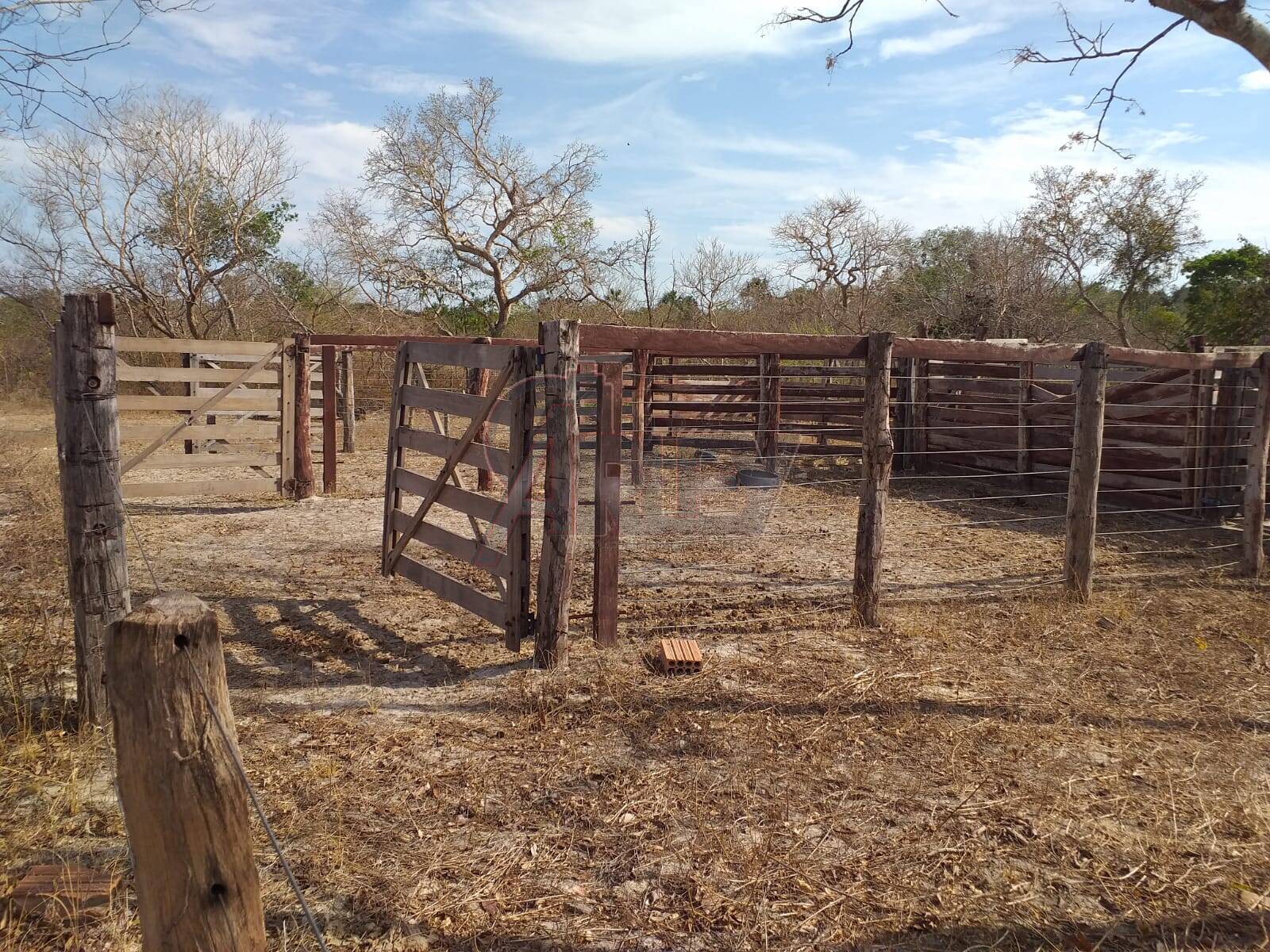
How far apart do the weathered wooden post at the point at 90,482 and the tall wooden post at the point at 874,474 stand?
432 cm

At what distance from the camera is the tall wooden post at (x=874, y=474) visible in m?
5.52

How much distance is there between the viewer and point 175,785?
1.70 meters

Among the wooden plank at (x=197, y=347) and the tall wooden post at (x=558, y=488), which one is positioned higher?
the wooden plank at (x=197, y=347)

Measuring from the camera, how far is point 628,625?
566 cm

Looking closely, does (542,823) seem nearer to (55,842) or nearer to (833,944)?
(833,944)

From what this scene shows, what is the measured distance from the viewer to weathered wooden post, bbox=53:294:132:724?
3775 mm

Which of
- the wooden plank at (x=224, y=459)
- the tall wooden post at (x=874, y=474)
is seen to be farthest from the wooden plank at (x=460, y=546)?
the wooden plank at (x=224, y=459)

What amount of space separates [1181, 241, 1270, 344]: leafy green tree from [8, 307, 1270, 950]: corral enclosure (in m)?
9.13

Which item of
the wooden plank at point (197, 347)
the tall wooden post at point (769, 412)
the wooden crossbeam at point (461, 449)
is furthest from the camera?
the tall wooden post at point (769, 412)

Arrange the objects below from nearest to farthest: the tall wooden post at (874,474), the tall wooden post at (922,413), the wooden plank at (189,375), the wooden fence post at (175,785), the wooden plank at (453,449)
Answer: the wooden fence post at (175,785)
the wooden plank at (453,449)
the tall wooden post at (874,474)
the wooden plank at (189,375)
the tall wooden post at (922,413)

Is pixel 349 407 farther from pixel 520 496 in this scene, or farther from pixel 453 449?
pixel 520 496

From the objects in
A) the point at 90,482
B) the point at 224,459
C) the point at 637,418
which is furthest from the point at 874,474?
the point at 224,459

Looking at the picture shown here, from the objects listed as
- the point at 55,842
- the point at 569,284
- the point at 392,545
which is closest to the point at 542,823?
the point at 55,842

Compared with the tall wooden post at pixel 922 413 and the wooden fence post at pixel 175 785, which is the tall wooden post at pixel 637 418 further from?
the wooden fence post at pixel 175 785
